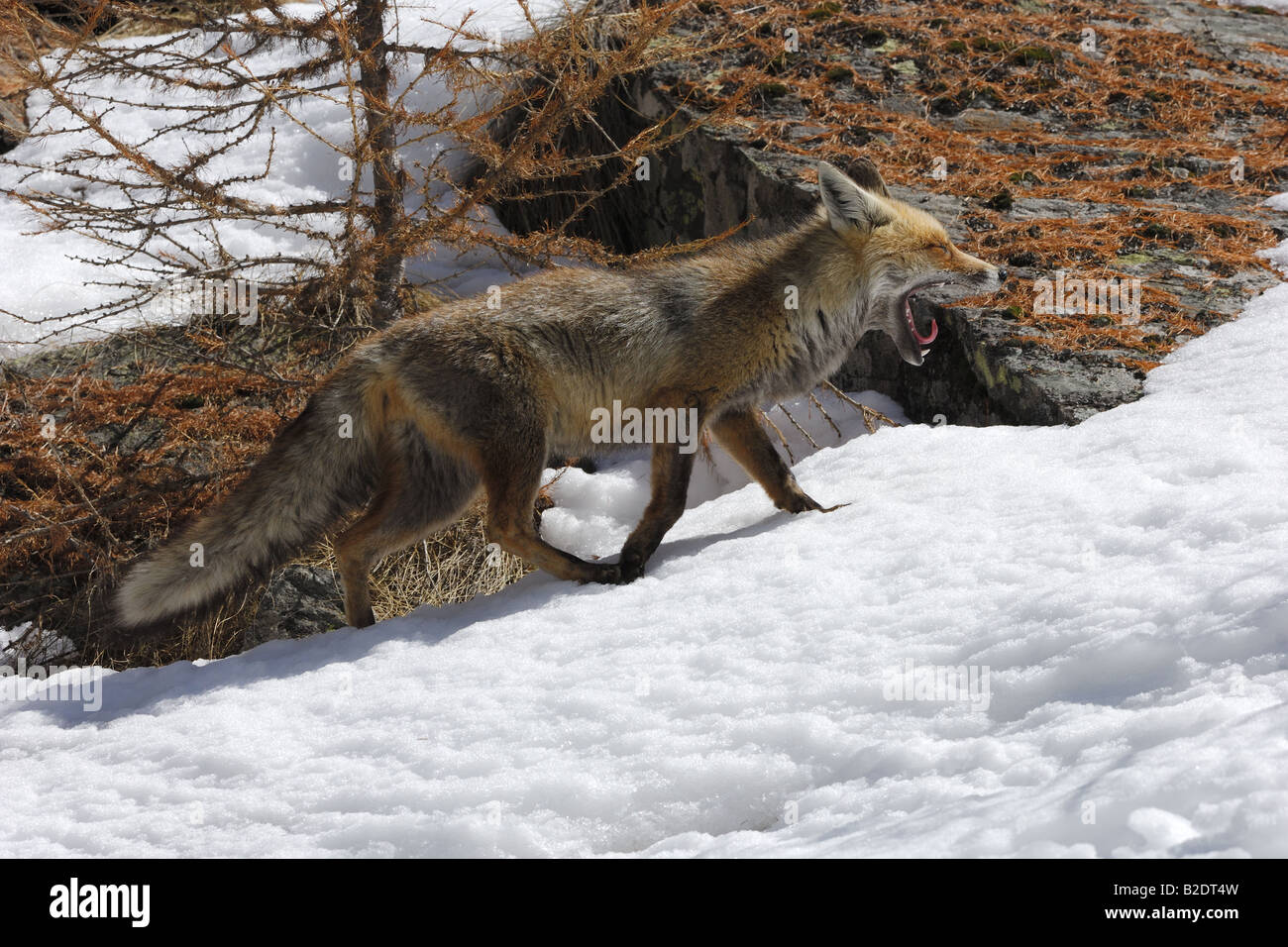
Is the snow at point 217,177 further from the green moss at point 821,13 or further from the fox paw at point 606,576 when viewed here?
the fox paw at point 606,576

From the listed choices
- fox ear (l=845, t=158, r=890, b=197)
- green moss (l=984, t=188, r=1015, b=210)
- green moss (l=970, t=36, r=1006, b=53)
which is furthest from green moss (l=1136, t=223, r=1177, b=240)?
green moss (l=970, t=36, r=1006, b=53)

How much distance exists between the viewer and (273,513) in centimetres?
502

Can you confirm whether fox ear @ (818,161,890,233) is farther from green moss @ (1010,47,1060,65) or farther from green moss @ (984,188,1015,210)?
green moss @ (1010,47,1060,65)

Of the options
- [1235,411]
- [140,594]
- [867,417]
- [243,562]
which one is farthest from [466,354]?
[1235,411]

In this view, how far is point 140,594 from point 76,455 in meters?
3.16

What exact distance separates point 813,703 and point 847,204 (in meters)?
2.98

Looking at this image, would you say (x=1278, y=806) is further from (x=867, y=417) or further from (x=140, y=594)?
(x=867, y=417)

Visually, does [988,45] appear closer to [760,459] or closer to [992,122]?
[992,122]

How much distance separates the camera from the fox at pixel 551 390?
5031 millimetres

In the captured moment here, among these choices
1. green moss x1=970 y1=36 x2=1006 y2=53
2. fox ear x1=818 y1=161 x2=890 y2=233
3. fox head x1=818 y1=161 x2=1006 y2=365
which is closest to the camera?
fox ear x1=818 y1=161 x2=890 y2=233

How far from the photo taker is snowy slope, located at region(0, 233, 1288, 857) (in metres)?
2.93

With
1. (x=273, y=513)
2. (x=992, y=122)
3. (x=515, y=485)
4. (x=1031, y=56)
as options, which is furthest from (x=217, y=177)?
(x=1031, y=56)

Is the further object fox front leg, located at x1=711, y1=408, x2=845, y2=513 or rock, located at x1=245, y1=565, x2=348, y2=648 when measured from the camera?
rock, located at x1=245, y1=565, x2=348, y2=648

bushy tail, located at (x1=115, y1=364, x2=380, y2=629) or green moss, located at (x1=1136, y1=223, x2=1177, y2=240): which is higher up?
green moss, located at (x1=1136, y1=223, x2=1177, y2=240)
